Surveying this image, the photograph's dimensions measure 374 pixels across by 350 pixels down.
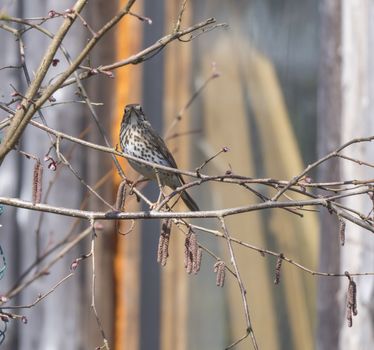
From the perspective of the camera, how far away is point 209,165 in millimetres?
3469

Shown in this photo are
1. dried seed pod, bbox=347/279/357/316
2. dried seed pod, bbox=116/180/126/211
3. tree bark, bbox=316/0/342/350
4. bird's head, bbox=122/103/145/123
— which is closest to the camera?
dried seed pod, bbox=347/279/357/316

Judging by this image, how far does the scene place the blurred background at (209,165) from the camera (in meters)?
2.99

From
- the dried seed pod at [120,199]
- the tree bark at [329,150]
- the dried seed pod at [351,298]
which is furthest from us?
the tree bark at [329,150]

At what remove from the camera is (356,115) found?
2.88 metres

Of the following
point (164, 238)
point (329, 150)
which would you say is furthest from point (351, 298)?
point (329, 150)

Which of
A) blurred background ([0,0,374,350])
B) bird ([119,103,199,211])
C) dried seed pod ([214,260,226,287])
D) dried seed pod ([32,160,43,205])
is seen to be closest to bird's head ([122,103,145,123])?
bird ([119,103,199,211])

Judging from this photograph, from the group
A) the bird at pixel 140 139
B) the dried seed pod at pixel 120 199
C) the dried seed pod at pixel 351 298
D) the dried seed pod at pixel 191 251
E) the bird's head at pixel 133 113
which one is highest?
the bird's head at pixel 133 113

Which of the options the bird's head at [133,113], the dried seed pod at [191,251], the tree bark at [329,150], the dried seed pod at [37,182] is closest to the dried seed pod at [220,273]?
the dried seed pod at [191,251]

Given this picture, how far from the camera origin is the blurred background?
299 cm

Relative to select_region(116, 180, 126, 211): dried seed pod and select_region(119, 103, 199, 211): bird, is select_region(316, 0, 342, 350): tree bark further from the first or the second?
select_region(116, 180, 126, 211): dried seed pod

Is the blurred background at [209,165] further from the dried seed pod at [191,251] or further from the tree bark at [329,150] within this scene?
the dried seed pod at [191,251]

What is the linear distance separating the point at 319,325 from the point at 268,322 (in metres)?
0.40

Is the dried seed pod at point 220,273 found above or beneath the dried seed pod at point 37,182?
beneath

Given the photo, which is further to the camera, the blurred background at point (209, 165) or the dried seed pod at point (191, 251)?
the blurred background at point (209, 165)
